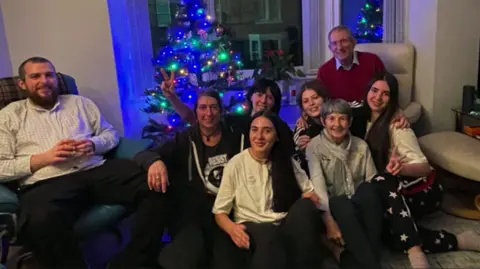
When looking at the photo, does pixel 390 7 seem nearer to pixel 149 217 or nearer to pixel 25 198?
pixel 149 217

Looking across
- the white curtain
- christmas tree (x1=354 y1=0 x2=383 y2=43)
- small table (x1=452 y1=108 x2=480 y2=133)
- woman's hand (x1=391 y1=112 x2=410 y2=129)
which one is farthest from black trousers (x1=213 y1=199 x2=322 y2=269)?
christmas tree (x1=354 y1=0 x2=383 y2=43)

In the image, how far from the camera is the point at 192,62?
3.49m

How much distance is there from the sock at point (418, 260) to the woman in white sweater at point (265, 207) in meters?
0.47

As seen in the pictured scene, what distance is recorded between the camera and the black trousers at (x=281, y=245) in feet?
6.83

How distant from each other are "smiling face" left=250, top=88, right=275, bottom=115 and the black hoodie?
0.28 metres

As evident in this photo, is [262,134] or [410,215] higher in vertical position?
[262,134]

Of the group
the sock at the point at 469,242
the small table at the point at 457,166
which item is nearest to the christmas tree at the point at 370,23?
the small table at the point at 457,166

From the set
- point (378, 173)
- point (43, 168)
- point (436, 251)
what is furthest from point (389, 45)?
point (43, 168)

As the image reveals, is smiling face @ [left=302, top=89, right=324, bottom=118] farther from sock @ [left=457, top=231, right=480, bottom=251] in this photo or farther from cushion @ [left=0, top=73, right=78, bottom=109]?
cushion @ [left=0, top=73, right=78, bottom=109]

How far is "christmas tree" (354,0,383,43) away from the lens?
4191 millimetres

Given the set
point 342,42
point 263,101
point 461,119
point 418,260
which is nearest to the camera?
point 418,260

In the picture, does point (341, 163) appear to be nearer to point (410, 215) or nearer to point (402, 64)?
point (410, 215)

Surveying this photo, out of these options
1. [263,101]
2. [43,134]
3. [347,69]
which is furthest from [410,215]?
[43,134]

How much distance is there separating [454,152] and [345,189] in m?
0.87
